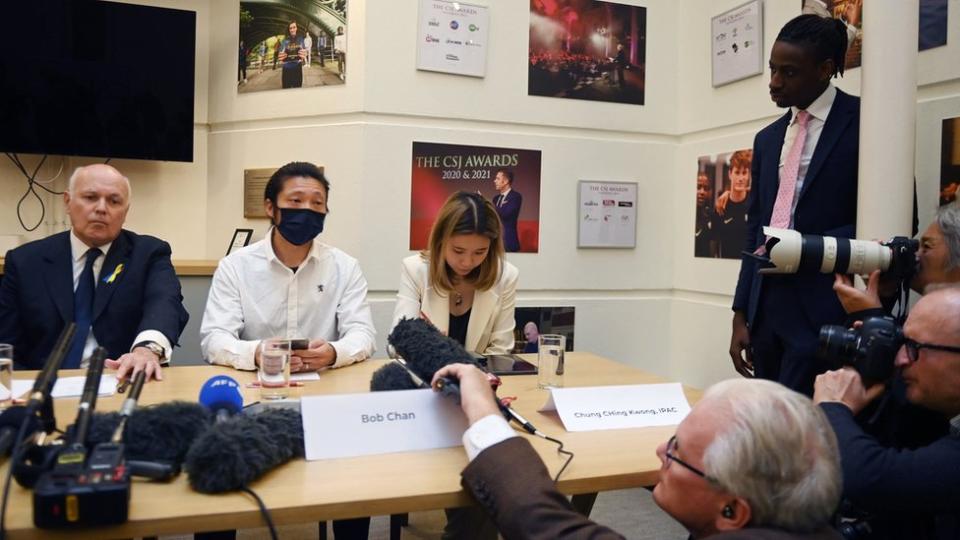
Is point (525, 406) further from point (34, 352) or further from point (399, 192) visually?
point (399, 192)

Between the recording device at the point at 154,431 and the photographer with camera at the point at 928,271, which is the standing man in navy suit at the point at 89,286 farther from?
the photographer with camera at the point at 928,271

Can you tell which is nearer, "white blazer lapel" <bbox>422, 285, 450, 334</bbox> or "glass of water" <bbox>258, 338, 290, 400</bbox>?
"glass of water" <bbox>258, 338, 290, 400</bbox>

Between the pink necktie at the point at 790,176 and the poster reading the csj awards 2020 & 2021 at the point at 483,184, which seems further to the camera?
the poster reading the csj awards 2020 & 2021 at the point at 483,184

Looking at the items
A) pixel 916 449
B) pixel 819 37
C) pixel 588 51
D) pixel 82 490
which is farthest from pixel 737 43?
pixel 82 490

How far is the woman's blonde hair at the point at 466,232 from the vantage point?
8.34 feet

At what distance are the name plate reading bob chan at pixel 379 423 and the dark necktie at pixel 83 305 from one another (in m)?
1.38

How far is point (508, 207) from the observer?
12.0ft

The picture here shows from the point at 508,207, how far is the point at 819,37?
67.9 inches

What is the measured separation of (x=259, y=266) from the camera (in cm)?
253

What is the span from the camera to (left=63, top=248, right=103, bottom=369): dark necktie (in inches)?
91.2

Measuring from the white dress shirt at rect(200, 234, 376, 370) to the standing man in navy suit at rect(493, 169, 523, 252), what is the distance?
3.72ft

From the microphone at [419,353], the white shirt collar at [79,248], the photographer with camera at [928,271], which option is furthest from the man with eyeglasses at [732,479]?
the white shirt collar at [79,248]

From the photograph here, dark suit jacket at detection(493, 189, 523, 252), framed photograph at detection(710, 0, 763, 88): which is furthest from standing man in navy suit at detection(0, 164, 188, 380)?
framed photograph at detection(710, 0, 763, 88)

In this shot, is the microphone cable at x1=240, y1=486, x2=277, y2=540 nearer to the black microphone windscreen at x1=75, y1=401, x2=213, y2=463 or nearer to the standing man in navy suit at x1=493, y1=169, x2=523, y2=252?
the black microphone windscreen at x1=75, y1=401, x2=213, y2=463
